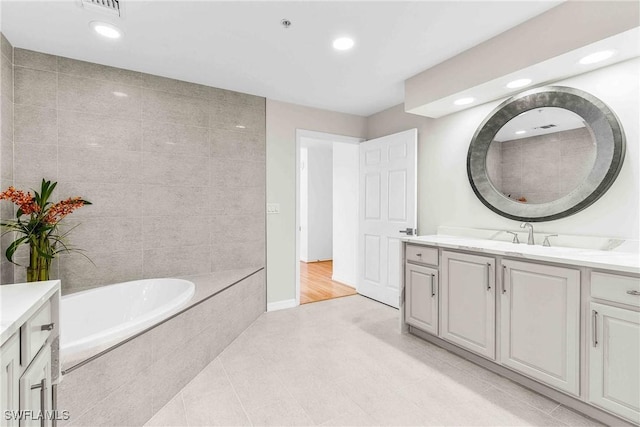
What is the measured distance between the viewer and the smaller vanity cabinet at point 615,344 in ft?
4.81

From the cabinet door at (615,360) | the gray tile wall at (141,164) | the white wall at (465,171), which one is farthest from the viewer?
the gray tile wall at (141,164)

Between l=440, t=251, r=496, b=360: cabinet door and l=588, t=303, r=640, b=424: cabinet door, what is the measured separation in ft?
1.78

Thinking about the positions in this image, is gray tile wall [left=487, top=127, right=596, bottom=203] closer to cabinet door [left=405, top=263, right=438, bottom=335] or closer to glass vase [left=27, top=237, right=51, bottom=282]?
cabinet door [left=405, top=263, right=438, bottom=335]

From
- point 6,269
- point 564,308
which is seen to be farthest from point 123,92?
point 564,308

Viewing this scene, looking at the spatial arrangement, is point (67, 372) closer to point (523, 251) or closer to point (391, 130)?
point (523, 251)

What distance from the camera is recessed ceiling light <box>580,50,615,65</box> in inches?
69.9

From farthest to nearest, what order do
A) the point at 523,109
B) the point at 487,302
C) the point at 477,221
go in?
the point at 477,221
the point at 523,109
the point at 487,302

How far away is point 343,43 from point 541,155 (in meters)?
1.71

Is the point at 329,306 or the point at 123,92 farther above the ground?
the point at 123,92

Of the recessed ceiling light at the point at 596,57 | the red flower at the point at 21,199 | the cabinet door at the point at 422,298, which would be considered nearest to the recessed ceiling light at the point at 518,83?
the recessed ceiling light at the point at 596,57

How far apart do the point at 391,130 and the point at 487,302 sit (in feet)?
7.50

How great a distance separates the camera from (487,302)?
6.93 ft

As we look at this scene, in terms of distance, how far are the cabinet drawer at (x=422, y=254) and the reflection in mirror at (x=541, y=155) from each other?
79 cm

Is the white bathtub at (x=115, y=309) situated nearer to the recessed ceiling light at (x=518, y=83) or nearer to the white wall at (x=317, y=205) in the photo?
the recessed ceiling light at (x=518, y=83)
